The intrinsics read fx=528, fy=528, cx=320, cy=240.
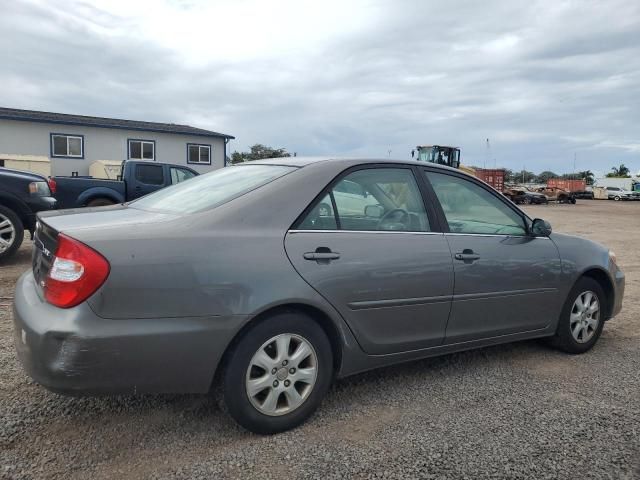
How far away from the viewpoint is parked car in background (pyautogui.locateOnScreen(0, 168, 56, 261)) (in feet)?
22.4

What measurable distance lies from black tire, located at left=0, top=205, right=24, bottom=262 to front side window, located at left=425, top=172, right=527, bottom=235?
564 cm

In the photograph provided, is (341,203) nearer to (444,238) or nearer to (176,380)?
(444,238)

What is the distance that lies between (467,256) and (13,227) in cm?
596

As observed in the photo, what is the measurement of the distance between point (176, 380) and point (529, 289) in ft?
8.53

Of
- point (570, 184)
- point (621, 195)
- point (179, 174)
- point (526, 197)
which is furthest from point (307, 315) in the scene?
point (621, 195)

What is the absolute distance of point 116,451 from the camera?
2.63 metres

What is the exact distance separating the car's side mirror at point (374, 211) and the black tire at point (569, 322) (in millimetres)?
1884

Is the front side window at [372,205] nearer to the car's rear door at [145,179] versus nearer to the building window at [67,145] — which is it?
the car's rear door at [145,179]

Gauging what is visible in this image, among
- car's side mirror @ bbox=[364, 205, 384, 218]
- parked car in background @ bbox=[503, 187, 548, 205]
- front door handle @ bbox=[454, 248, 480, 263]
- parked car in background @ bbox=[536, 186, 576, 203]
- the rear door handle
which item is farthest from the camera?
parked car in background @ bbox=[536, 186, 576, 203]

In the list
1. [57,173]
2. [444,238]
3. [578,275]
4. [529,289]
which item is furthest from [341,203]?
[57,173]

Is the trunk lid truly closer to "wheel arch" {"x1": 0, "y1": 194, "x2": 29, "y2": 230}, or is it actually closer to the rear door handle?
the rear door handle

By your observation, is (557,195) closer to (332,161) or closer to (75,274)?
(332,161)

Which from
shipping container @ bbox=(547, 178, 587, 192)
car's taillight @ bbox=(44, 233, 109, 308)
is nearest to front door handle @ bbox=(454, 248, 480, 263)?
car's taillight @ bbox=(44, 233, 109, 308)

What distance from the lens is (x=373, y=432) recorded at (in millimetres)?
2926
